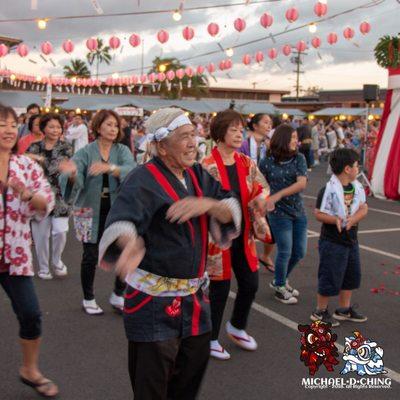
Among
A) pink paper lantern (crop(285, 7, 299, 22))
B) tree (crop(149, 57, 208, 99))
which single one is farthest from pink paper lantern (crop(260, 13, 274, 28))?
tree (crop(149, 57, 208, 99))

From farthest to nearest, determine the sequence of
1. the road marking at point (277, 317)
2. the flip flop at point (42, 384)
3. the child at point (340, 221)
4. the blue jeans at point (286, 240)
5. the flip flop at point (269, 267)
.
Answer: the flip flop at point (269, 267)
the blue jeans at point (286, 240)
the road marking at point (277, 317)
the child at point (340, 221)
the flip flop at point (42, 384)

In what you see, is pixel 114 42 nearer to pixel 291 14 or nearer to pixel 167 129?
pixel 291 14

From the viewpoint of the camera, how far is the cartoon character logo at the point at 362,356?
3770mm

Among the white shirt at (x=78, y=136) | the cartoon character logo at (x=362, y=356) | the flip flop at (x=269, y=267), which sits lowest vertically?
the cartoon character logo at (x=362, y=356)

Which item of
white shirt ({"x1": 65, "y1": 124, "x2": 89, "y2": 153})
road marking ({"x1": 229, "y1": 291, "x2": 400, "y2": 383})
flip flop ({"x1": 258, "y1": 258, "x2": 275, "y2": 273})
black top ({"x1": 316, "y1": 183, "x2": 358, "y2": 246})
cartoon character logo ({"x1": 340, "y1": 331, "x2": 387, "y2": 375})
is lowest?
road marking ({"x1": 229, "y1": 291, "x2": 400, "y2": 383})

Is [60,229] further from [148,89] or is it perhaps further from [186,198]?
[148,89]

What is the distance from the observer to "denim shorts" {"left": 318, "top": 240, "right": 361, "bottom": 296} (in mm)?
4457

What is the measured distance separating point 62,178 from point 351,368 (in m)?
2.74

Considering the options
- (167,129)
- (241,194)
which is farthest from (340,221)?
(167,129)

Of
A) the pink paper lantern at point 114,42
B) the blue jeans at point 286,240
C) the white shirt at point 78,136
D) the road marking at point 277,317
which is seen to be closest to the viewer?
the road marking at point 277,317

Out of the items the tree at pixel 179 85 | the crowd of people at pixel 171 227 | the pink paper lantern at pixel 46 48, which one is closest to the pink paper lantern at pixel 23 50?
the pink paper lantern at pixel 46 48

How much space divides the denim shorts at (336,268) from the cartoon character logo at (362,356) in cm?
44

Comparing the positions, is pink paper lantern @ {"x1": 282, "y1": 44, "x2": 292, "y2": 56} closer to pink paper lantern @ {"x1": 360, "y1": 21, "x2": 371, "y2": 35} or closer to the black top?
pink paper lantern @ {"x1": 360, "y1": 21, "x2": 371, "y2": 35}

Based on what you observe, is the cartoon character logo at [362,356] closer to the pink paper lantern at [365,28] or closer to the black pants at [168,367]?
the black pants at [168,367]
